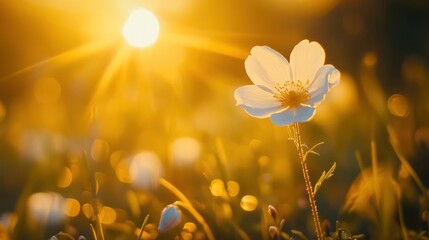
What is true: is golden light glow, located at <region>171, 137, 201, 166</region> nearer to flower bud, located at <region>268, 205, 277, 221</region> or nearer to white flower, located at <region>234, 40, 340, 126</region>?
white flower, located at <region>234, 40, 340, 126</region>

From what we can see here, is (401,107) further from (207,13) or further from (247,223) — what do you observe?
(207,13)

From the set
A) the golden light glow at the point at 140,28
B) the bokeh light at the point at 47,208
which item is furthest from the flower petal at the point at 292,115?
the golden light glow at the point at 140,28

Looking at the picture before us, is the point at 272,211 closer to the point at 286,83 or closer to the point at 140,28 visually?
the point at 286,83

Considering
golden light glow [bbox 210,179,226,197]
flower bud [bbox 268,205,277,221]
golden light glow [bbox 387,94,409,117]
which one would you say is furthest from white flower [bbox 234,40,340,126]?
golden light glow [bbox 387,94,409,117]

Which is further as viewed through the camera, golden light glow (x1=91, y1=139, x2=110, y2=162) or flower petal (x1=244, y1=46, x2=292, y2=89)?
golden light glow (x1=91, y1=139, x2=110, y2=162)

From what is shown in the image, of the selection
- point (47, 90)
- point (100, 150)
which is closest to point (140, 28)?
point (47, 90)

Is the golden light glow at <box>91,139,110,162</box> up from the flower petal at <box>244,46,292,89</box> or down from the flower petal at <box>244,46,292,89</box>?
up

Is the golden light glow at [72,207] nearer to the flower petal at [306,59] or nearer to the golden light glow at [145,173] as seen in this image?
the golden light glow at [145,173]

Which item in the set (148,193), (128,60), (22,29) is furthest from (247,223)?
(22,29)
